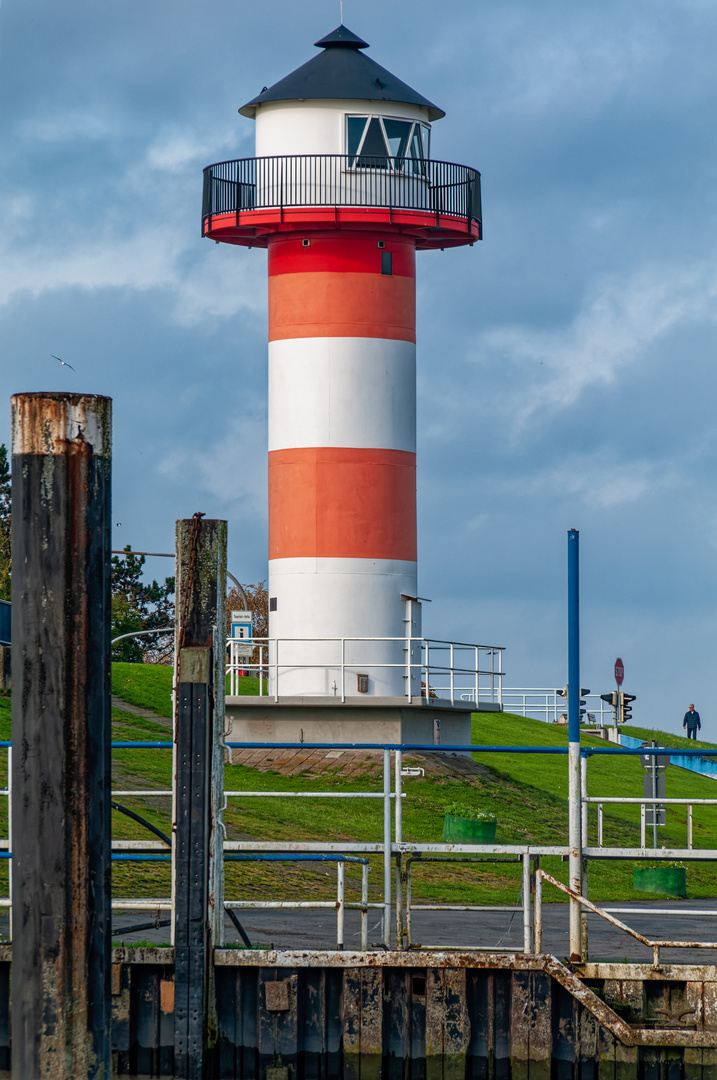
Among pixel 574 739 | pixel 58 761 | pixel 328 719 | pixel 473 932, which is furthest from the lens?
pixel 328 719

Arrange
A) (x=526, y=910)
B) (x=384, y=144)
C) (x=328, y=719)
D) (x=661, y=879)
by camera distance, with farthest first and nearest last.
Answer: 1. (x=384, y=144)
2. (x=328, y=719)
3. (x=661, y=879)
4. (x=526, y=910)

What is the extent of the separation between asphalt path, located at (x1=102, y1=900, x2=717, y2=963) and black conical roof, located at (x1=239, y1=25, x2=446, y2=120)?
61.9 feet

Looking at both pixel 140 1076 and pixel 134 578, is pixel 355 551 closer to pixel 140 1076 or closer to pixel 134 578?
pixel 140 1076

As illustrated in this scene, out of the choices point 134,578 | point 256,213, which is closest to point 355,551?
point 256,213

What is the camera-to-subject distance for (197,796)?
13164mm

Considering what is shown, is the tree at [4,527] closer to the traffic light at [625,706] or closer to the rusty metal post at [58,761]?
the traffic light at [625,706]

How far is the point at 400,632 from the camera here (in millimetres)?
33594

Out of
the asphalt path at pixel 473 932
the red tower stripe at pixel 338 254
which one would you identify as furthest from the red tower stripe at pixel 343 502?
the asphalt path at pixel 473 932

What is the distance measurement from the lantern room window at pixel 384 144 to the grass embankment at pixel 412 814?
11.9 meters

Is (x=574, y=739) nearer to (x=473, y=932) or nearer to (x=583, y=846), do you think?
(x=583, y=846)

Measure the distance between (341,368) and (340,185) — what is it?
3.68 m

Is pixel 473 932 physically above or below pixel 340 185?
below

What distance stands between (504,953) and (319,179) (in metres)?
22.0

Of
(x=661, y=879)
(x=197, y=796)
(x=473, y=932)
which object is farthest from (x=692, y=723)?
(x=197, y=796)
